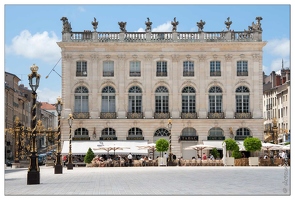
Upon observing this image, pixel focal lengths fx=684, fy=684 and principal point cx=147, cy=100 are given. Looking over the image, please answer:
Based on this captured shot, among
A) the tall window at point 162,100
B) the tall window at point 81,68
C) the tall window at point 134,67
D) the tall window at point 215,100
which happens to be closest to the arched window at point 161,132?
the tall window at point 162,100

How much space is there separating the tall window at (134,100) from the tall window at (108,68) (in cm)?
237

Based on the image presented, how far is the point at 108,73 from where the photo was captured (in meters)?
61.7

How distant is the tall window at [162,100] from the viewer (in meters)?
61.7

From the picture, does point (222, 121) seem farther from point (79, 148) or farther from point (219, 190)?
point (219, 190)

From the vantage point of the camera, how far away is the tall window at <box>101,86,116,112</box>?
61500 mm

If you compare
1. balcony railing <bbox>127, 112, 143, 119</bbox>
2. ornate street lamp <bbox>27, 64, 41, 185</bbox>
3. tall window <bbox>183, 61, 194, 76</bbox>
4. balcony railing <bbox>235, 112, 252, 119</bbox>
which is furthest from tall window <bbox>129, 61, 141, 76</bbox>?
Answer: ornate street lamp <bbox>27, 64, 41, 185</bbox>

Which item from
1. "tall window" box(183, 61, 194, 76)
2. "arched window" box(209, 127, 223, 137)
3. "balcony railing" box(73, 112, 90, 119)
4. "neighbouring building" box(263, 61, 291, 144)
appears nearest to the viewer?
"balcony railing" box(73, 112, 90, 119)

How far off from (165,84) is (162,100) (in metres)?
1.47

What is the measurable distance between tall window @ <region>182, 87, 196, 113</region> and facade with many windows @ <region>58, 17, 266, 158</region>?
0.09 metres

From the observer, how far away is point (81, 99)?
61.4 meters

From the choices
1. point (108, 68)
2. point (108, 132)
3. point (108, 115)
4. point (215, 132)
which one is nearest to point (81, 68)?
point (108, 68)

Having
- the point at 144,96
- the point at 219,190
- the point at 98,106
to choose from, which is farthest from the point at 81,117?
the point at 219,190

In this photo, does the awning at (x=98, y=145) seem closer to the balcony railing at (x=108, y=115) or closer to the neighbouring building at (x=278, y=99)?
the balcony railing at (x=108, y=115)

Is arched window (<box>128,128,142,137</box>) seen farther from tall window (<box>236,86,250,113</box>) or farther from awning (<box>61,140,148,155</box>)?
tall window (<box>236,86,250,113</box>)
